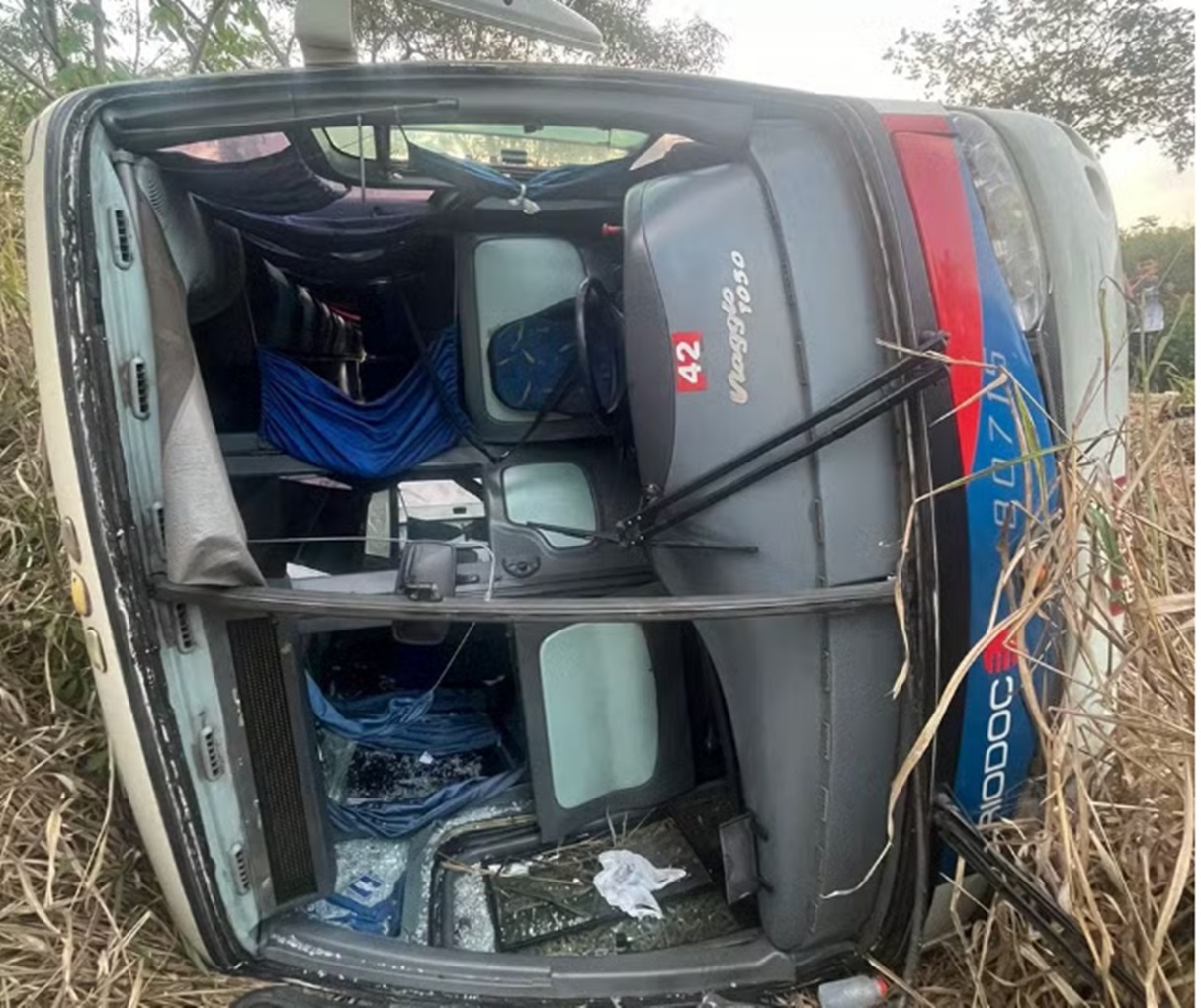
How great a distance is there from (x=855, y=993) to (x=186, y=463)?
156 centimetres

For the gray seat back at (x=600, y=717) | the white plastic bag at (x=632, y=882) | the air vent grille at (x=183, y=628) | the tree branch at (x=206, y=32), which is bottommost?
the white plastic bag at (x=632, y=882)

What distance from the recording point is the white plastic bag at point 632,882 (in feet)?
5.95

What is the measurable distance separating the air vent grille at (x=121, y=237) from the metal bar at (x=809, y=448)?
1.07m

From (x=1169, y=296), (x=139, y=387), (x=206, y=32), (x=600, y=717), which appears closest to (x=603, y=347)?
(x=600, y=717)

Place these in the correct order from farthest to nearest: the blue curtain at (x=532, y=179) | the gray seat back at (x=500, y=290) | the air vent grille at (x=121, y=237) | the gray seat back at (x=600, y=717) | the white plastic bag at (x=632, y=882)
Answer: the gray seat back at (x=500, y=290), the blue curtain at (x=532, y=179), the gray seat back at (x=600, y=717), the white plastic bag at (x=632, y=882), the air vent grille at (x=121, y=237)

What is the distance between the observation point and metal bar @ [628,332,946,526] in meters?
1.21

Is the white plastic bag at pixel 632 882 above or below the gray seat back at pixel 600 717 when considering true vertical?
below

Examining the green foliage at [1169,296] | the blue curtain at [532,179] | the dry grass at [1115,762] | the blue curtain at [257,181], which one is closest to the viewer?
the dry grass at [1115,762]

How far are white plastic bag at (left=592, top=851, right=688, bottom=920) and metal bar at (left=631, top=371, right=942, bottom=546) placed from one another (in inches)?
36.6

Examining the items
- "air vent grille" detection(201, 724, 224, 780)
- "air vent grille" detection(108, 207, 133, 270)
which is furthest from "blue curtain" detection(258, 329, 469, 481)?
"air vent grille" detection(201, 724, 224, 780)

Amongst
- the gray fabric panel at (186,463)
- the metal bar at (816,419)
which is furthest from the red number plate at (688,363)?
the gray fabric panel at (186,463)

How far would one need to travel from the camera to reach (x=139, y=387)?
1371mm

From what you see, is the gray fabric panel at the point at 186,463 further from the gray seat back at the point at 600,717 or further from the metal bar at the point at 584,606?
the gray seat back at the point at 600,717

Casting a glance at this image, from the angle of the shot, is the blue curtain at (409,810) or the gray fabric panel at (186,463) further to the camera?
the blue curtain at (409,810)
